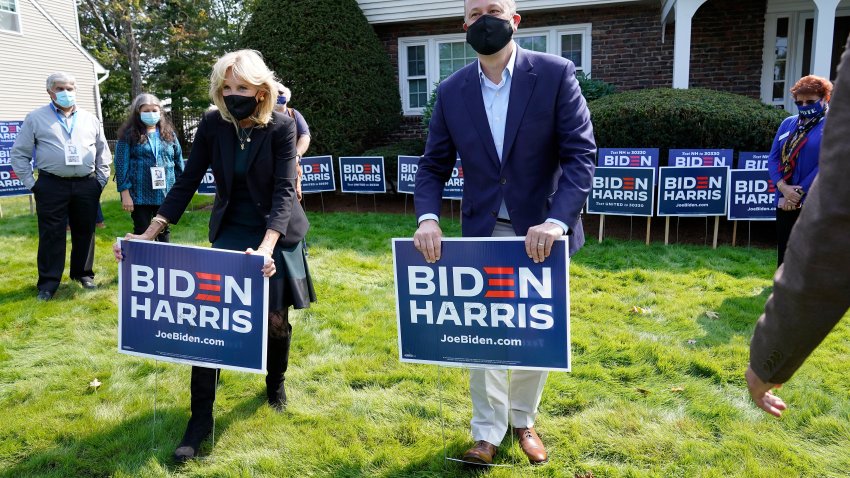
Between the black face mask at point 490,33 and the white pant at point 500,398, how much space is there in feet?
2.85

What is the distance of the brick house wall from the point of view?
43.4ft

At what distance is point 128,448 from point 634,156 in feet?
25.7

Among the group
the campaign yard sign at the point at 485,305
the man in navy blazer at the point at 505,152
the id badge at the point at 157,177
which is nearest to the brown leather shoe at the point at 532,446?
the man in navy blazer at the point at 505,152

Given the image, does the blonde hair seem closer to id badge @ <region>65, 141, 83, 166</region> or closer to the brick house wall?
id badge @ <region>65, 141, 83, 166</region>

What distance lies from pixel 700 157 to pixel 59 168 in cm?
819

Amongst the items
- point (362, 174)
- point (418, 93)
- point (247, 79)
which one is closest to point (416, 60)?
point (418, 93)

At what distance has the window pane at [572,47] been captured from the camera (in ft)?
47.3

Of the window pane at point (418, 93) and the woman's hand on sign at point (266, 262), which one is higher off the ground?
the window pane at point (418, 93)

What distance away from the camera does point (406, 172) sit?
11.1 m

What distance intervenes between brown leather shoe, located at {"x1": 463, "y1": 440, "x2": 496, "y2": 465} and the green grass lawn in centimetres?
7

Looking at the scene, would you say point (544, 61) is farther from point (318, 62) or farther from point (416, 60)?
point (416, 60)

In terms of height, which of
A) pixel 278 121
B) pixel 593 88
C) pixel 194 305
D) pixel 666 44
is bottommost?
pixel 194 305

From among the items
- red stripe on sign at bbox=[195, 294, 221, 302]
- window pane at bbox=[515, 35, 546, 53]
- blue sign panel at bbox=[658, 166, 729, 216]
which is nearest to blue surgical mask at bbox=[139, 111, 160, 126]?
red stripe on sign at bbox=[195, 294, 221, 302]

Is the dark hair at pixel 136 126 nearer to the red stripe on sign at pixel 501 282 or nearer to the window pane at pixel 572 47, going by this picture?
the red stripe on sign at pixel 501 282
